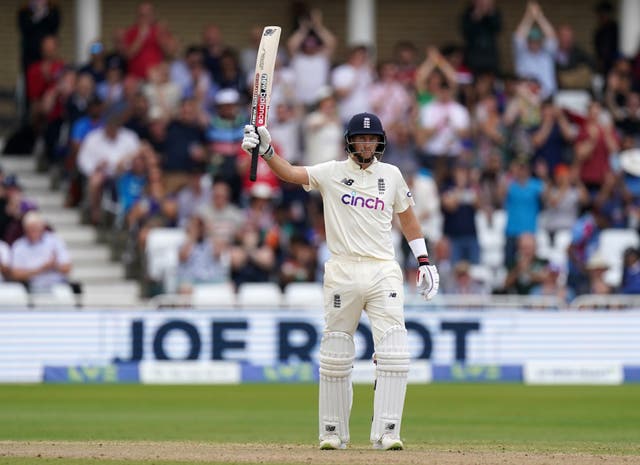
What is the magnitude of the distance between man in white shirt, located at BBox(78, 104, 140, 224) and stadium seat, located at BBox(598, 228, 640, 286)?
636 cm

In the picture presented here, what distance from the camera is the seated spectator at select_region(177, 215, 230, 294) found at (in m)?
18.5

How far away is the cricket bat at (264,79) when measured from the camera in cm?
999

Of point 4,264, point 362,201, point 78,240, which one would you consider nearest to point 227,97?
point 78,240

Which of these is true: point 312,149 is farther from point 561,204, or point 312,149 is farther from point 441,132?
point 561,204

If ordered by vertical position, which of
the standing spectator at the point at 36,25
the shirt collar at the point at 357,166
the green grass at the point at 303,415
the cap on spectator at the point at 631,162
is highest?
the standing spectator at the point at 36,25

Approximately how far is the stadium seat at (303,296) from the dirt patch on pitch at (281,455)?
780 cm

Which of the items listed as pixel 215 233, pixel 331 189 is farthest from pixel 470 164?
pixel 331 189

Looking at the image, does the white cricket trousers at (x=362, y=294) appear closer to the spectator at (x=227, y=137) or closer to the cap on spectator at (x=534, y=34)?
the spectator at (x=227, y=137)

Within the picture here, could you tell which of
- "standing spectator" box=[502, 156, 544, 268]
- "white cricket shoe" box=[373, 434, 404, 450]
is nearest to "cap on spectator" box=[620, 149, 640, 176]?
"standing spectator" box=[502, 156, 544, 268]

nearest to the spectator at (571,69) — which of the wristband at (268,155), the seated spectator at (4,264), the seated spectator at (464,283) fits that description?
the seated spectator at (464,283)

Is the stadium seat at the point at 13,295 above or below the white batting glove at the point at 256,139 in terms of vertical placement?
below

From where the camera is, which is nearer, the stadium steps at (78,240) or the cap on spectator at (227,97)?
the stadium steps at (78,240)

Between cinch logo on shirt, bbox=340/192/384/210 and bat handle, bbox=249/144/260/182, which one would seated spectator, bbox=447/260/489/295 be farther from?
bat handle, bbox=249/144/260/182

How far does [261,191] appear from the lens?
1956cm
